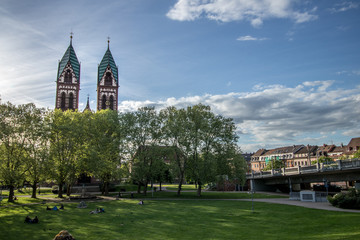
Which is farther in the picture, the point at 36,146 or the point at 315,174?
the point at 315,174

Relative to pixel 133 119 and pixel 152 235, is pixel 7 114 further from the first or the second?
pixel 152 235

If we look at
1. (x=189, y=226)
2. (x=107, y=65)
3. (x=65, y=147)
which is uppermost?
(x=107, y=65)

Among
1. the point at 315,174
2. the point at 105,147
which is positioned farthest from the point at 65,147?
the point at 315,174

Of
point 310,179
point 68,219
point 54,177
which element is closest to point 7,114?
point 54,177

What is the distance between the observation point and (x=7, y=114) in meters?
38.6

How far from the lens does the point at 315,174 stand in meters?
44.6

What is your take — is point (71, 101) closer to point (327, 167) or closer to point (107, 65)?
point (107, 65)

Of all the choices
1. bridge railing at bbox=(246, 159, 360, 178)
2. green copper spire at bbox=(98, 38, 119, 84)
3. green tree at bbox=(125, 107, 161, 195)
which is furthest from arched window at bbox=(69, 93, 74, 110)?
bridge railing at bbox=(246, 159, 360, 178)

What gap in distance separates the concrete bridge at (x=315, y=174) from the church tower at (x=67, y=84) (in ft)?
189

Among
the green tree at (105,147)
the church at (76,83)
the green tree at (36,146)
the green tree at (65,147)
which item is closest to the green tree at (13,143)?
the green tree at (36,146)

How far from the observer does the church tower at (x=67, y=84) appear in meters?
84.6

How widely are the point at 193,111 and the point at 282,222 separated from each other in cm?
2944

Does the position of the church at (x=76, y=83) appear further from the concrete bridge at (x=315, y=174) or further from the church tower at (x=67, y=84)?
the concrete bridge at (x=315, y=174)

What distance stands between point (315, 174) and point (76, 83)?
234ft
